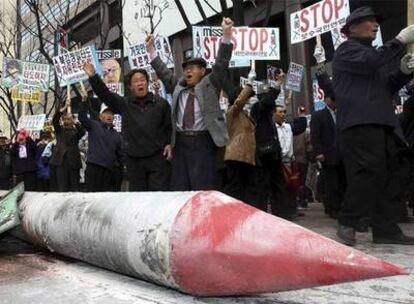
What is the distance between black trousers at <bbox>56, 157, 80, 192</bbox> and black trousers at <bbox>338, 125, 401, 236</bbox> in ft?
21.6

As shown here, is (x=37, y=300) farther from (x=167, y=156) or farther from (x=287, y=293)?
(x=167, y=156)

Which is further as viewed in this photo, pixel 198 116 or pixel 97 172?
pixel 97 172

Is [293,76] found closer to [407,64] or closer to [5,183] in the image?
[407,64]

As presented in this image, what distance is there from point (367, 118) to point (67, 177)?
23.3 ft

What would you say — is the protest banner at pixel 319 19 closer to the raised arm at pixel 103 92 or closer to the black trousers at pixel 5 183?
the raised arm at pixel 103 92

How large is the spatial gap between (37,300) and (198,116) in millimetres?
2651

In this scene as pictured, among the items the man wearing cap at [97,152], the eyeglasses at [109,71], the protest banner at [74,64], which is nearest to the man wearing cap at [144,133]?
the man wearing cap at [97,152]

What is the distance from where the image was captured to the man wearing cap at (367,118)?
5.38 meters

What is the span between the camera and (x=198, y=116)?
20.0ft

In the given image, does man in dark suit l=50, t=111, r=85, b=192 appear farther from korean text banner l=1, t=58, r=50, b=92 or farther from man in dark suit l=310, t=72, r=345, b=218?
man in dark suit l=310, t=72, r=345, b=218

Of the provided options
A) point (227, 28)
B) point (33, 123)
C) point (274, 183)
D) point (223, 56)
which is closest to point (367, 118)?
point (223, 56)

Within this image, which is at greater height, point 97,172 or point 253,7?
point 253,7

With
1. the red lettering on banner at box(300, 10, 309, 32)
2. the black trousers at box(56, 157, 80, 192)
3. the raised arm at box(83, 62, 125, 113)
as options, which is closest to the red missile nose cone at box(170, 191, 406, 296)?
the raised arm at box(83, 62, 125, 113)

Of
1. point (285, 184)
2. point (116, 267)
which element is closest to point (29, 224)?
point (116, 267)
